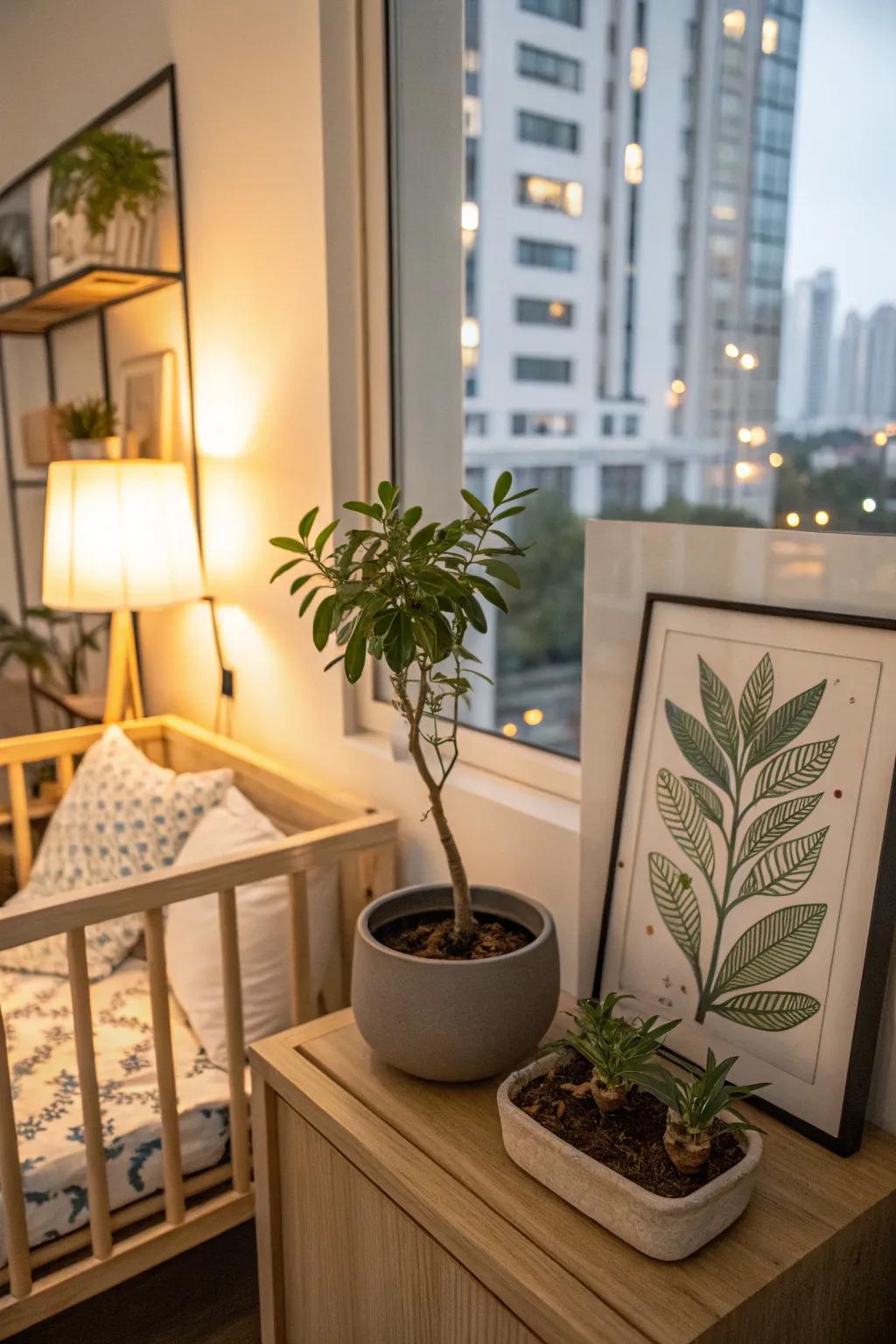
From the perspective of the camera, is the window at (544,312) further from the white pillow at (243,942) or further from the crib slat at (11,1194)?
the crib slat at (11,1194)

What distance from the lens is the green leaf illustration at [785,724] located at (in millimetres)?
1077

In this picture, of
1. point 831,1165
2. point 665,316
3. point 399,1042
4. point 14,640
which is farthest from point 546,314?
point 14,640

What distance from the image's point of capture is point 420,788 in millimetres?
1726

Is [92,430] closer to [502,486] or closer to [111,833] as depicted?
[111,833]

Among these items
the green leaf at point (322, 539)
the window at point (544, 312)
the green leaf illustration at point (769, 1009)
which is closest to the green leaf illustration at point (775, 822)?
the green leaf illustration at point (769, 1009)

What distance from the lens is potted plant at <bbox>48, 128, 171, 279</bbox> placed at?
217 centimetres

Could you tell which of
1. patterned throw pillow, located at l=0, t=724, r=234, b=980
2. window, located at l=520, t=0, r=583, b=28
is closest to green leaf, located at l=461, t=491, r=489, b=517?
window, located at l=520, t=0, r=583, b=28

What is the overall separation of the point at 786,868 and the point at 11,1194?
111cm

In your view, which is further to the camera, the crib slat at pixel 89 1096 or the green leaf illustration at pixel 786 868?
the crib slat at pixel 89 1096

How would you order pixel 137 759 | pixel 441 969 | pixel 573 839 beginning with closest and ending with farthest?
pixel 441 969 < pixel 573 839 < pixel 137 759

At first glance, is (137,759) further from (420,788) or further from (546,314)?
(546,314)

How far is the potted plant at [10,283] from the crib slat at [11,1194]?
1980mm

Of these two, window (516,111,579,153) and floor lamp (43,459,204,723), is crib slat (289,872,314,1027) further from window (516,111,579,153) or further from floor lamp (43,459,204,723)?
window (516,111,579,153)

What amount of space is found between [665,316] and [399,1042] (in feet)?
3.41
